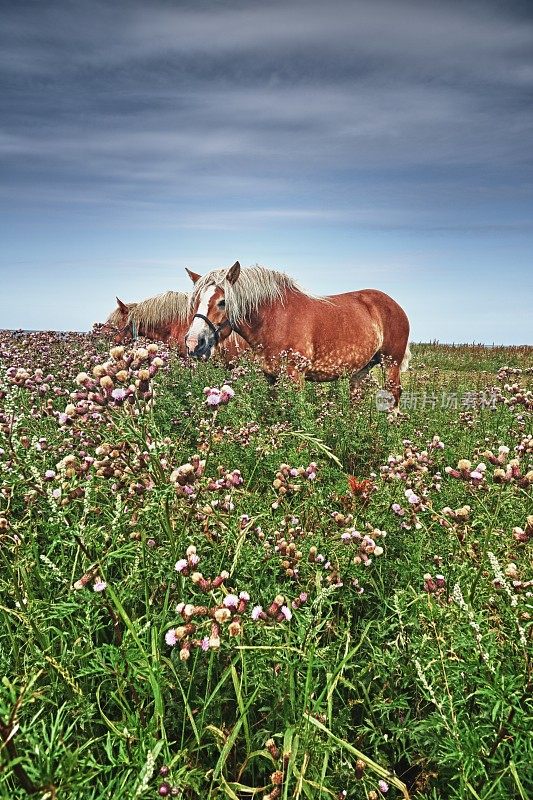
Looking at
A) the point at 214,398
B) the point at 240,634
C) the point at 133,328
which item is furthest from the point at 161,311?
the point at 240,634

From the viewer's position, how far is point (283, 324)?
10.1 m

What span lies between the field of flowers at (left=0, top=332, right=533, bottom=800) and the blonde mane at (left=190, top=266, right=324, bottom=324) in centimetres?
573

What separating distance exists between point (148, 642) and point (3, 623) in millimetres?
869

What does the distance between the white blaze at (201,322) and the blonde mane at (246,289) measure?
19 centimetres

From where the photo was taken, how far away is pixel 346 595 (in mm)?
3029

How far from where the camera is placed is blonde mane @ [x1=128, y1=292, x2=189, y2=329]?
1460 cm

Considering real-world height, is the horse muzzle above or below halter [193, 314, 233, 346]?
below

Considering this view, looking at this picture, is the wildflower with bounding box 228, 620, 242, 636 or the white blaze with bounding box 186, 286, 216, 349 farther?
the white blaze with bounding box 186, 286, 216, 349

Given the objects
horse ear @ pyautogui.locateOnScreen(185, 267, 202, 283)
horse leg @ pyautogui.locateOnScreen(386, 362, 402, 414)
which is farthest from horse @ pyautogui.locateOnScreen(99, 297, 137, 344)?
horse leg @ pyautogui.locateOnScreen(386, 362, 402, 414)

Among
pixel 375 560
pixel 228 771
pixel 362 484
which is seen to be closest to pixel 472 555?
pixel 375 560

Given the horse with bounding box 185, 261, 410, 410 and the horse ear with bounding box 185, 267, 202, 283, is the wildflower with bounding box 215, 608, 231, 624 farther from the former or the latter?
the horse ear with bounding box 185, 267, 202, 283

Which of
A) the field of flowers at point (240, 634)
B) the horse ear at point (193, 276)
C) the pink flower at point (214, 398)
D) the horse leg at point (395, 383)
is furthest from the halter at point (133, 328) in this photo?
the pink flower at point (214, 398)

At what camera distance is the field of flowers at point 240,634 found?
194 cm

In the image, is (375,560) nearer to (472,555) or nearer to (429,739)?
(472,555)
